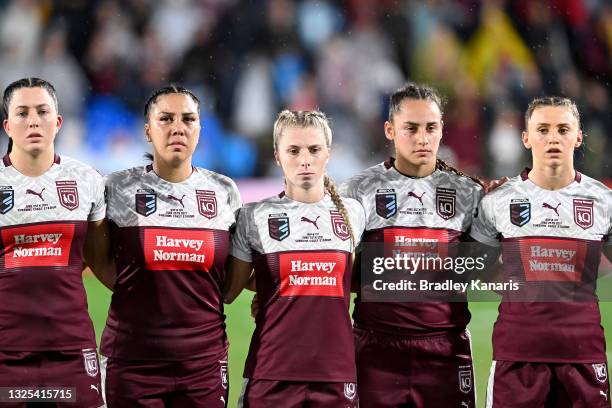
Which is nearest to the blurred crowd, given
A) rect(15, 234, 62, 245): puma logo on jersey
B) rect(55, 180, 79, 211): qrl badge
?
rect(55, 180, 79, 211): qrl badge

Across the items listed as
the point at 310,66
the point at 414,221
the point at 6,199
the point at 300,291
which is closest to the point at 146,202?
the point at 6,199

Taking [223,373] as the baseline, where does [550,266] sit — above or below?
above

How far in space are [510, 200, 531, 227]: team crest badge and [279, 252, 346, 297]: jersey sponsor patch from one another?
89 centimetres

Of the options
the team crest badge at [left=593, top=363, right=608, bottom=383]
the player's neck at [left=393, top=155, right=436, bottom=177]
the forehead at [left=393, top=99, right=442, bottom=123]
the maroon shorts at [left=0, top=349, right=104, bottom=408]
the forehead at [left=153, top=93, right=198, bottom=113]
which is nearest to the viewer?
the maroon shorts at [left=0, top=349, right=104, bottom=408]

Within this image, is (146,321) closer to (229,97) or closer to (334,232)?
(334,232)

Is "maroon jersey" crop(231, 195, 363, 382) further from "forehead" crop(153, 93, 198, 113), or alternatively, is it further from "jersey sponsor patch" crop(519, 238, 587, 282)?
"jersey sponsor patch" crop(519, 238, 587, 282)

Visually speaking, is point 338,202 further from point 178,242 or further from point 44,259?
point 44,259

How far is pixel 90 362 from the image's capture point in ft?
16.1

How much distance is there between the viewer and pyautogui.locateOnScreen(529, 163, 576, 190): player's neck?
5207 millimetres

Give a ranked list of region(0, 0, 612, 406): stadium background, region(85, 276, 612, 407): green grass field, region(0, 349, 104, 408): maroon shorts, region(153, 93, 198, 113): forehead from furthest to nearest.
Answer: region(0, 0, 612, 406): stadium background → region(85, 276, 612, 407): green grass field → region(153, 93, 198, 113): forehead → region(0, 349, 104, 408): maroon shorts

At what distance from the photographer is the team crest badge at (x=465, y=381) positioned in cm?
520

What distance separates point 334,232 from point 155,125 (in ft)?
3.32

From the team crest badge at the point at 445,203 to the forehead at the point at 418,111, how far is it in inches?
14.5

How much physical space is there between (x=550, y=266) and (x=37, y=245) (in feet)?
7.93
